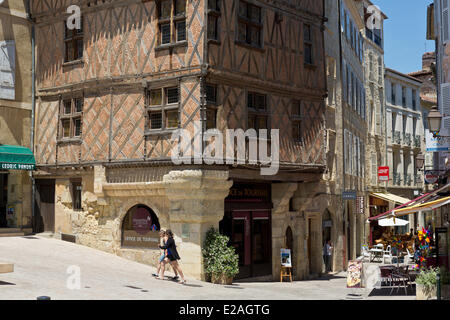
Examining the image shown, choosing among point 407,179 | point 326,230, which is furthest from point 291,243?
point 407,179

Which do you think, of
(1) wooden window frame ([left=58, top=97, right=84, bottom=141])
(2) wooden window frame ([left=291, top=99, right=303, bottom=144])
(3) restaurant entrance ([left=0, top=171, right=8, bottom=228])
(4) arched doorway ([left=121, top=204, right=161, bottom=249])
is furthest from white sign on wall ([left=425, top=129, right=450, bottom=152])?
(3) restaurant entrance ([left=0, top=171, right=8, bottom=228])

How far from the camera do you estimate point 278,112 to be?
17.5 m

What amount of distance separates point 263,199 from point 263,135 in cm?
258

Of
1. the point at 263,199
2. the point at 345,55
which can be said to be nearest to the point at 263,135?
the point at 263,199

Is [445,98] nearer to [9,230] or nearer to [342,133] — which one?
[342,133]

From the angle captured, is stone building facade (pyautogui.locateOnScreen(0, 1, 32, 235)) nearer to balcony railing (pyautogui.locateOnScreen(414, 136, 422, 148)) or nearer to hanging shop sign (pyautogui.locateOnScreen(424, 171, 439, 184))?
hanging shop sign (pyautogui.locateOnScreen(424, 171, 439, 184))

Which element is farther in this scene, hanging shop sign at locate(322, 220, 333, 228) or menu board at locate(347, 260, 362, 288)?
hanging shop sign at locate(322, 220, 333, 228)

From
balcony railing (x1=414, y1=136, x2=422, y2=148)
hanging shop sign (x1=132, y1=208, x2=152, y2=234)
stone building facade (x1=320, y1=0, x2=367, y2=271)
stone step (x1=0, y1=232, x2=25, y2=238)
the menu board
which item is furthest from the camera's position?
balcony railing (x1=414, y1=136, x2=422, y2=148)

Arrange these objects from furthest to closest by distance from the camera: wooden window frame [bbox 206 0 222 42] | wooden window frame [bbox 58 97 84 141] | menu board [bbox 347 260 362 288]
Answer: wooden window frame [bbox 58 97 84 141] < wooden window frame [bbox 206 0 222 42] < menu board [bbox 347 260 362 288]

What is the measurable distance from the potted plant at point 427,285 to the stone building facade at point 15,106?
1225 centimetres

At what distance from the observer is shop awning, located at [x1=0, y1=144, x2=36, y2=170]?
57.6ft

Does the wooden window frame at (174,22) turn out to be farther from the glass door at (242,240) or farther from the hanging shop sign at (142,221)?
the glass door at (242,240)

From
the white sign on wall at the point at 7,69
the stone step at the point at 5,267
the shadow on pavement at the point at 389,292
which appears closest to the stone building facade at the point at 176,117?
the white sign on wall at the point at 7,69

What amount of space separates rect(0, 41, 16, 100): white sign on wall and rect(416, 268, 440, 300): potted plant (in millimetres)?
13423
